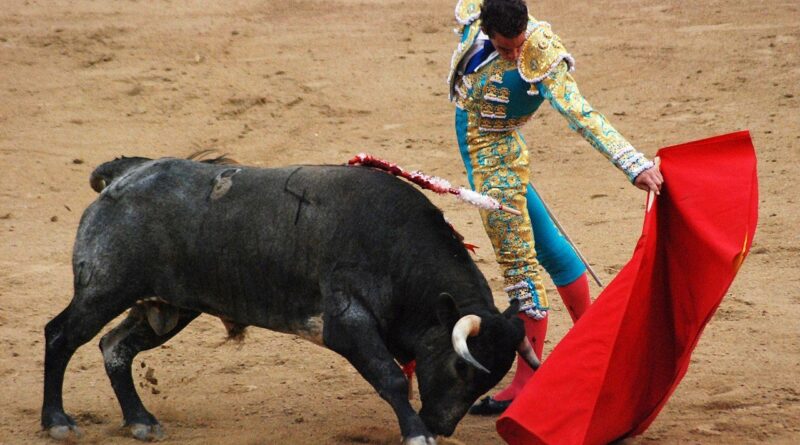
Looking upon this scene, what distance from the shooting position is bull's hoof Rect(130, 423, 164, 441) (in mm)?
4672

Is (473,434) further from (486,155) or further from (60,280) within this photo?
(60,280)

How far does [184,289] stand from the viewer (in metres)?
4.64

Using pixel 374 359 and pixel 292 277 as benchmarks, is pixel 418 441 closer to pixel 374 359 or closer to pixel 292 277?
pixel 374 359

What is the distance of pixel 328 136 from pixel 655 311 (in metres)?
4.63

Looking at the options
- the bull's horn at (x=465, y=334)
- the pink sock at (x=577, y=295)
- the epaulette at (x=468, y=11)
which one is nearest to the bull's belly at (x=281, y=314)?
the bull's horn at (x=465, y=334)

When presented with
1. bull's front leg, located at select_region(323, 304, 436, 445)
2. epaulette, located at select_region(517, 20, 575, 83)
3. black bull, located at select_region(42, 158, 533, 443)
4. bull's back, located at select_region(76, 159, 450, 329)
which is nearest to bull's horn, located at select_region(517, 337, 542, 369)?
black bull, located at select_region(42, 158, 533, 443)

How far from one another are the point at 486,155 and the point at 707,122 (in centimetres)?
426

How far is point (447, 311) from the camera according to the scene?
4.19 m

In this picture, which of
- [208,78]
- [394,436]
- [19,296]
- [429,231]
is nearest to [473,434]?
[394,436]

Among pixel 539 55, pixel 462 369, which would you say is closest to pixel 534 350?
pixel 462 369

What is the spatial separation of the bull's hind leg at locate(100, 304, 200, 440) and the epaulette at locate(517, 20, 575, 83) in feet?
5.40

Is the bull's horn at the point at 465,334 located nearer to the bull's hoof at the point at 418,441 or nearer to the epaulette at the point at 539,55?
the bull's hoof at the point at 418,441

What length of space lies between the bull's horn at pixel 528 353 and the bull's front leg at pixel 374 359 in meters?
0.40

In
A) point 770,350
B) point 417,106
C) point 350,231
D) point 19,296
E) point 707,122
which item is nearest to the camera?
point 350,231
